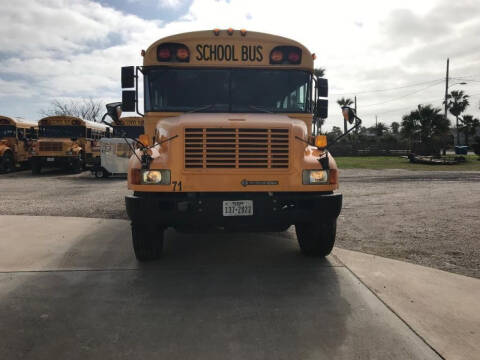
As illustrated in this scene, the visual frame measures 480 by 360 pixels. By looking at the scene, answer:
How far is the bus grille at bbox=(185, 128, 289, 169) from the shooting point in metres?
3.95

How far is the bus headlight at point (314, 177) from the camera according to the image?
157 inches

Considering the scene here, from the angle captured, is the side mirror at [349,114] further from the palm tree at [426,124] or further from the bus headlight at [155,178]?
the palm tree at [426,124]

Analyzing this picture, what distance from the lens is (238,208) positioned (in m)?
3.91

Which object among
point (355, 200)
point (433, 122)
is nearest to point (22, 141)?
point (355, 200)

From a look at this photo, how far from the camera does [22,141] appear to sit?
19578 millimetres

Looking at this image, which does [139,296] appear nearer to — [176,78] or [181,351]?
[181,351]

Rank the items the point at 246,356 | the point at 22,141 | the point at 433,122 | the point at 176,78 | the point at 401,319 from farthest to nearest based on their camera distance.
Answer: the point at 433,122 → the point at 22,141 → the point at 176,78 → the point at 401,319 → the point at 246,356

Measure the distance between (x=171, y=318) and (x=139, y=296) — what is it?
1.87 ft

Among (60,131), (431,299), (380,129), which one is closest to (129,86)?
(431,299)

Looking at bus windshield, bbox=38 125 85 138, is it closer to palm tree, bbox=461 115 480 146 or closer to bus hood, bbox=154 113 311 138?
bus hood, bbox=154 113 311 138

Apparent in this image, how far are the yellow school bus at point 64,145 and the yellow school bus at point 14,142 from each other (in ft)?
4.06

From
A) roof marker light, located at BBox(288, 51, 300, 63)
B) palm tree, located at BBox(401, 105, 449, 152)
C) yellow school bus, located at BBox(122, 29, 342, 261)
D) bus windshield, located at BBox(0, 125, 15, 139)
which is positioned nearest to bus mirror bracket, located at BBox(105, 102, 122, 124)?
yellow school bus, located at BBox(122, 29, 342, 261)

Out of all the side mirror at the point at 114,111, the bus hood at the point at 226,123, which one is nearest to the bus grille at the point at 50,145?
the side mirror at the point at 114,111

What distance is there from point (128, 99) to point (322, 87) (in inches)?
97.4
